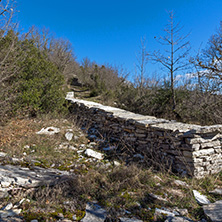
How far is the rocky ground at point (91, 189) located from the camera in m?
2.16

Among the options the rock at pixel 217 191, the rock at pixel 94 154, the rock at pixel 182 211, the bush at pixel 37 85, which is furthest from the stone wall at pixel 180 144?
the bush at pixel 37 85

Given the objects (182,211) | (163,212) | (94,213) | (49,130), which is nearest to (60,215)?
(94,213)

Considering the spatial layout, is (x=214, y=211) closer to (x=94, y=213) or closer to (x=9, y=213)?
(x=94, y=213)

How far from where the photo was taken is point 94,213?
2.18 m

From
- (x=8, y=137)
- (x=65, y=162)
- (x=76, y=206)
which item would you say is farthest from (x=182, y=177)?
(x=8, y=137)

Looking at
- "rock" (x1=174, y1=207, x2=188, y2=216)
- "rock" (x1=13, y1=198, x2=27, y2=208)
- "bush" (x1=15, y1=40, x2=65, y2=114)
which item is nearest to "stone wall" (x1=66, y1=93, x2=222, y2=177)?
"rock" (x1=174, y1=207, x2=188, y2=216)

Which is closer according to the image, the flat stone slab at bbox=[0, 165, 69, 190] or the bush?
the flat stone slab at bbox=[0, 165, 69, 190]

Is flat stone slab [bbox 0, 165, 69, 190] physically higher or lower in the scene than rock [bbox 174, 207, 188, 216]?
higher

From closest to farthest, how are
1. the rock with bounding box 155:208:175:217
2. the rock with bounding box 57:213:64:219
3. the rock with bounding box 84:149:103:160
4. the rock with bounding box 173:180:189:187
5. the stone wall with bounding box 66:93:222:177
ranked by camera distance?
the rock with bounding box 57:213:64:219 → the rock with bounding box 155:208:175:217 → the rock with bounding box 173:180:189:187 → the stone wall with bounding box 66:93:222:177 → the rock with bounding box 84:149:103:160

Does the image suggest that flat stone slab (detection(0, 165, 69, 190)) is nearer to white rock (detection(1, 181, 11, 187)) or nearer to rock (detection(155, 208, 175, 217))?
white rock (detection(1, 181, 11, 187))

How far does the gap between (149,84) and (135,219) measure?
791 centimetres

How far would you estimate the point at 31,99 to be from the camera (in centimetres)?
593

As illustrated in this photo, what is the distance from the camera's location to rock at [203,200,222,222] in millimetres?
2145

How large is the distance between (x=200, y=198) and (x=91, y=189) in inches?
67.7
